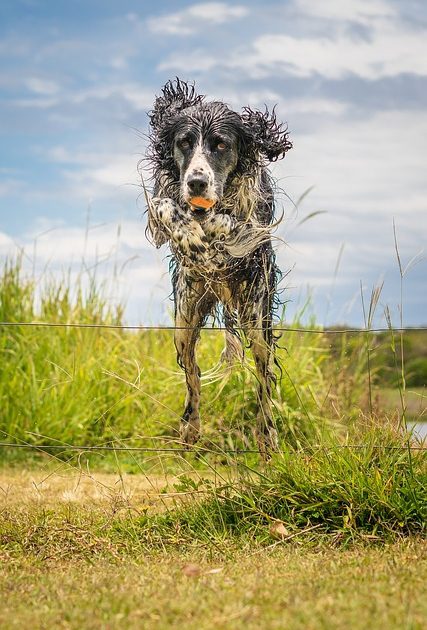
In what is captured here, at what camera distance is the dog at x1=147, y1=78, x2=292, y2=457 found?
464 cm

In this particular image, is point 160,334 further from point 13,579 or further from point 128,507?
point 13,579

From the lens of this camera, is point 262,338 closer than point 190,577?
No

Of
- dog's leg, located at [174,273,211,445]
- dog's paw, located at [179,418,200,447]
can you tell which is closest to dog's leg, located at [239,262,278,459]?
dog's leg, located at [174,273,211,445]

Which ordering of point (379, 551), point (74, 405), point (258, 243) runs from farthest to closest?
point (74, 405)
point (258, 243)
point (379, 551)

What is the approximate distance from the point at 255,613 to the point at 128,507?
1.79m

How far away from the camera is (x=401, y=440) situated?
4.69 m

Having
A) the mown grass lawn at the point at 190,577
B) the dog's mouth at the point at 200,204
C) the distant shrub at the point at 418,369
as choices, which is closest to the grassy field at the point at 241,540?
the mown grass lawn at the point at 190,577

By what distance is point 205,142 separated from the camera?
464cm

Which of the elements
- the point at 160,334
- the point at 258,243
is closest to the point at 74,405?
the point at 160,334

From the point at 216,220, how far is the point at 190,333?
772mm

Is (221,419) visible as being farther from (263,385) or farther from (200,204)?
(200,204)

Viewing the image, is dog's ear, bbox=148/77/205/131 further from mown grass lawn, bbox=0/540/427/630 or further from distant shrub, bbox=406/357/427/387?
distant shrub, bbox=406/357/427/387

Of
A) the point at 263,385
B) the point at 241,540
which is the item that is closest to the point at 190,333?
the point at 263,385

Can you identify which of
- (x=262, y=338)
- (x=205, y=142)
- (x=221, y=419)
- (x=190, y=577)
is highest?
(x=205, y=142)
